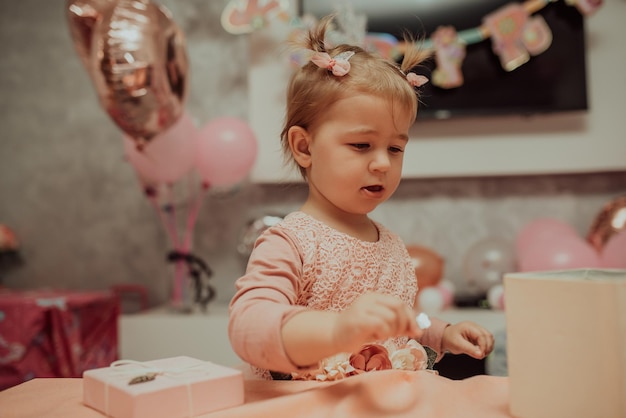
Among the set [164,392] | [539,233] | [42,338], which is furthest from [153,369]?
[539,233]

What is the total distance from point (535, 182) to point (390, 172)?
1.97 metres

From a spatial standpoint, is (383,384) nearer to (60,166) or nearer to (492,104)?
(492,104)

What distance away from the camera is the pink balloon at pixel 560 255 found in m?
1.97

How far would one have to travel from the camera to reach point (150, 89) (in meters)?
1.77

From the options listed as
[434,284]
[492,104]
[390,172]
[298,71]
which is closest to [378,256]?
[390,172]

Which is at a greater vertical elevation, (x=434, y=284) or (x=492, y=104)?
(x=492, y=104)

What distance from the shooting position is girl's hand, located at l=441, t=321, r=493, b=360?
0.75 metres

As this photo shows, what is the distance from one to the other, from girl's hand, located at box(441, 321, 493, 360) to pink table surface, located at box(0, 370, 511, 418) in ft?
0.46

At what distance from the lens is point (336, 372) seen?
2.23 ft

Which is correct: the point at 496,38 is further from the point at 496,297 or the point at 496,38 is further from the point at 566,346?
the point at 566,346

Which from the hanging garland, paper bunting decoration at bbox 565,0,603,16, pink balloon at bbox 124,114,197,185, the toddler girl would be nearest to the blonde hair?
the toddler girl

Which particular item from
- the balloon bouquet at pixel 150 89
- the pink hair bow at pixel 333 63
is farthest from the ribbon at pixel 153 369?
the balloon bouquet at pixel 150 89

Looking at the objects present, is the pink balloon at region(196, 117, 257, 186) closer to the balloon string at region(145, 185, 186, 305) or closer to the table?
the balloon string at region(145, 185, 186, 305)

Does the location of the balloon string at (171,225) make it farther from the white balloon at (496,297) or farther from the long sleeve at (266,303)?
the long sleeve at (266,303)
